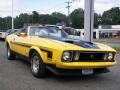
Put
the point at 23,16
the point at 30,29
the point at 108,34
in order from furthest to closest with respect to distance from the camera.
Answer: the point at 23,16 → the point at 108,34 → the point at 30,29

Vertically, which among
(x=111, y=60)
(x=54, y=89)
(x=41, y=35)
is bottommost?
(x=54, y=89)

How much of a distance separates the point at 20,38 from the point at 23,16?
10223 centimetres

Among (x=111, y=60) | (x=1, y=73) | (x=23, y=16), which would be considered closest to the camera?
(x=111, y=60)

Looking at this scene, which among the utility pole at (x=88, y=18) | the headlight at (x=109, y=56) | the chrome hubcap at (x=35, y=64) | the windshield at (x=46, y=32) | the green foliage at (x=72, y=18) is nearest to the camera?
the headlight at (x=109, y=56)

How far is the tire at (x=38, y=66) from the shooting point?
28.4 feet

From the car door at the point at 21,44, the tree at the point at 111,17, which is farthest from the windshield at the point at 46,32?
the tree at the point at 111,17

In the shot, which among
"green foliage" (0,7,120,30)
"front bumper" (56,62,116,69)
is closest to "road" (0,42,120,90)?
"front bumper" (56,62,116,69)

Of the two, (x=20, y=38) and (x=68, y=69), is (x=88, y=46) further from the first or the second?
(x=20, y=38)

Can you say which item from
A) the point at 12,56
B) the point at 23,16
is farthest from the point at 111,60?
the point at 23,16

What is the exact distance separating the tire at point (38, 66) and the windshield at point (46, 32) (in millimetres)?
1187

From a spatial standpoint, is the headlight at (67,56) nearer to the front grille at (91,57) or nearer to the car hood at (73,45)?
the car hood at (73,45)

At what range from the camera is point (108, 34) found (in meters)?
93.3

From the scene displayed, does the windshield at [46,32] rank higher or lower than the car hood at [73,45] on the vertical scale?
higher

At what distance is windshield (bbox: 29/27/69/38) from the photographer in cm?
1038
